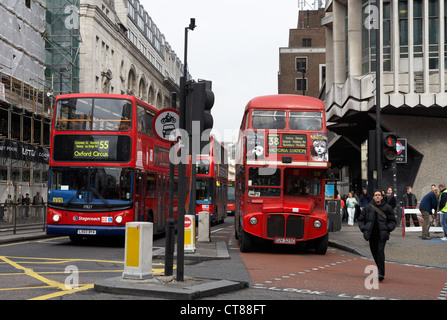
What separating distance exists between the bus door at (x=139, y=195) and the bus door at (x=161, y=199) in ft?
6.84

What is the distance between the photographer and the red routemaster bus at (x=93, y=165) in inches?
658

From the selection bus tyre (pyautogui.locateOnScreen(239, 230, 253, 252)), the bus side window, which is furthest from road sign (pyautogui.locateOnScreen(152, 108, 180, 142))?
the bus side window

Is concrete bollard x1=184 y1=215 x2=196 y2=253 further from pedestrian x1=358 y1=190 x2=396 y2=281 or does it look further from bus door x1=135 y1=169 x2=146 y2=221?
pedestrian x1=358 y1=190 x2=396 y2=281

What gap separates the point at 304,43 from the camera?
85.3 m

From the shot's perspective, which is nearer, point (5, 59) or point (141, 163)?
point (141, 163)

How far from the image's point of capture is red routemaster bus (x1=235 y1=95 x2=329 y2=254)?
15922 millimetres

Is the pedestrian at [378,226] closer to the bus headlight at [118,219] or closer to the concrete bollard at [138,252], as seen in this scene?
the concrete bollard at [138,252]

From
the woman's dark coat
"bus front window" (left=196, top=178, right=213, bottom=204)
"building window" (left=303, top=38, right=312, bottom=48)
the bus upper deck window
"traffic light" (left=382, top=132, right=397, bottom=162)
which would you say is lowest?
the woman's dark coat

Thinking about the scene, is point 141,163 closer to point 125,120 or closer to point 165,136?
point 125,120

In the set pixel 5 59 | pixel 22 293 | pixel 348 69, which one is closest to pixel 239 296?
pixel 22 293

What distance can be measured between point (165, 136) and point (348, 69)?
26.2 meters

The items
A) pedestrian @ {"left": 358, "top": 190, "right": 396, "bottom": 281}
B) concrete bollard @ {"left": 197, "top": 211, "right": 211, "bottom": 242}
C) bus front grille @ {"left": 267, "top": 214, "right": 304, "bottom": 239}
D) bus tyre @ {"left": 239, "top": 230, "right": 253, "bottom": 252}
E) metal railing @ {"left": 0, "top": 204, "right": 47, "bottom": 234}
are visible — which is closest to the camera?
pedestrian @ {"left": 358, "top": 190, "right": 396, "bottom": 281}

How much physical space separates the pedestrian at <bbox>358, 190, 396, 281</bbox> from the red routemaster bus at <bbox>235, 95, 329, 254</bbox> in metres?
4.77
